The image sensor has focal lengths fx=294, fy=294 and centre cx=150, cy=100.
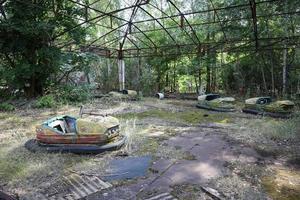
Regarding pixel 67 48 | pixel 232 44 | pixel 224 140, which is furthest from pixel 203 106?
pixel 67 48

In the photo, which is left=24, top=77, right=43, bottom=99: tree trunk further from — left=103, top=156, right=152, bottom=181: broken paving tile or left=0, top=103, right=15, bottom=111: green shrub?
left=103, top=156, right=152, bottom=181: broken paving tile

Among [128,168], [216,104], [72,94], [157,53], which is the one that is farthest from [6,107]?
[157,53]

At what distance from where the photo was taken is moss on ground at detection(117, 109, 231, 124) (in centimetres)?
799

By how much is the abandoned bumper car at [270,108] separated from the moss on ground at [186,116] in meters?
0.83

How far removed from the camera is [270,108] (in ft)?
27.3

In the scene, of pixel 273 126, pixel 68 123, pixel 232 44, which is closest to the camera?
pixel 68 123

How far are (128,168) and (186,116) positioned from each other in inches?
180

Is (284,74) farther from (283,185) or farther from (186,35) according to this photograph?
(283,185)

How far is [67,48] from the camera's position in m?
12.5

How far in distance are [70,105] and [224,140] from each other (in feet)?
20.7

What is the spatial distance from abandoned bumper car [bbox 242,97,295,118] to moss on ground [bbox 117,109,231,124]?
0.83 metres

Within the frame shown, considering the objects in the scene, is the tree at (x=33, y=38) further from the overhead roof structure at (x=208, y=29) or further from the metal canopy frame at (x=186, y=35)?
the overhead roof structure at (x=208, y=29)

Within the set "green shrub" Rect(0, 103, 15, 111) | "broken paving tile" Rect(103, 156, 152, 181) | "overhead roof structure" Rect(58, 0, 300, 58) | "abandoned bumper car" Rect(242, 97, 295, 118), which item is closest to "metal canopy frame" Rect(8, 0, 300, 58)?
"overhead roof structure" Rect(58, 0, 300, 58)

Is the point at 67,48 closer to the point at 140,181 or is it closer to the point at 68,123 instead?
the point at 68,123
